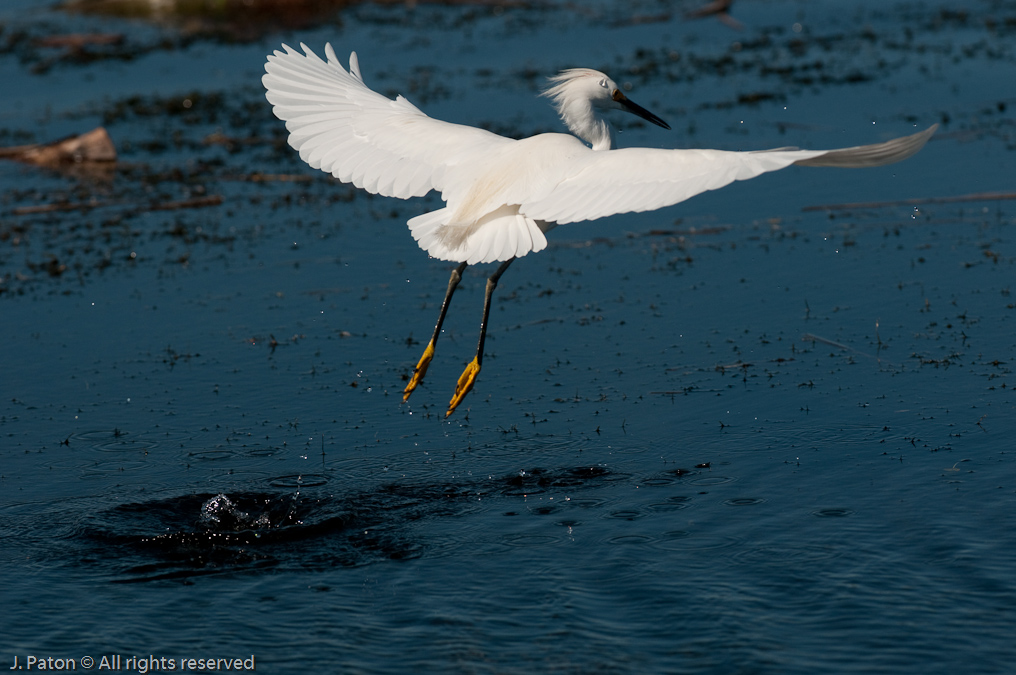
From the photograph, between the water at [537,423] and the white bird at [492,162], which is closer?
the water at [537,423]

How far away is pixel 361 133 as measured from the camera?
7.45 meters

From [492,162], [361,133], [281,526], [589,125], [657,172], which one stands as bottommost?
[281,526]

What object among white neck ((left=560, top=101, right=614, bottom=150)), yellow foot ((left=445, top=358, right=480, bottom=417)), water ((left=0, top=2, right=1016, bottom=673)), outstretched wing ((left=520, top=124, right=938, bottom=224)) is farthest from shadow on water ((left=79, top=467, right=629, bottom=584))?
white neck ((left=560, top=101, right=614, bottom=150))

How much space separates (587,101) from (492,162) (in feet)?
2.70

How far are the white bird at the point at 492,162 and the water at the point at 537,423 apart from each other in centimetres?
102

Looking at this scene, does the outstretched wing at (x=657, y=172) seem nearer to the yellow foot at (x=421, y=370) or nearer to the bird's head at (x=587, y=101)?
the bird's head at (x=587, y=101)

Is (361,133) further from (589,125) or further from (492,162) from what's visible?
(589,125)

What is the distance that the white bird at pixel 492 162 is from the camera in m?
5.58

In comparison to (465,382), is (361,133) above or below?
above

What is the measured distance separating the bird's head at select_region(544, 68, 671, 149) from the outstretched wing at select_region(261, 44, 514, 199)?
0.42m

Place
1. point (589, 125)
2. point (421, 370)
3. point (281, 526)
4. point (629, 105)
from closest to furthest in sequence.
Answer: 1. point (281, 526)
2. point (589, 125)
3. point (421, 370)
4. point (629, 105)

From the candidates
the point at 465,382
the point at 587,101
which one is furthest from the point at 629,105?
the point at 465,382

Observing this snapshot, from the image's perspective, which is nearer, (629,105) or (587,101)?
(587,101)

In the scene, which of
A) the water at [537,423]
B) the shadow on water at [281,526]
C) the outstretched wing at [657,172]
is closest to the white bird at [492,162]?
the outstretched wing at [657,172]
